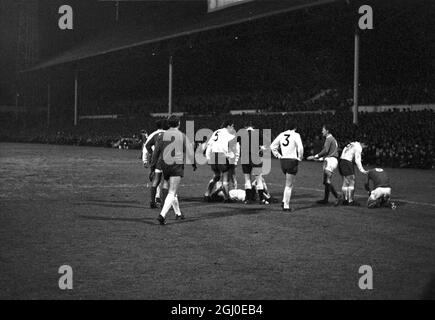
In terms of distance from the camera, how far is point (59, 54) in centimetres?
6247

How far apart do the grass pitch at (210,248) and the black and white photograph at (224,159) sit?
4 centimetres

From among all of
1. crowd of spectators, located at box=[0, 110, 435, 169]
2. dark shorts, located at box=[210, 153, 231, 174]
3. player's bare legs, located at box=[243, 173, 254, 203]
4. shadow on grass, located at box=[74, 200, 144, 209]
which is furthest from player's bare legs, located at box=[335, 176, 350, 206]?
shadow on grass, located at box=[74, 200, 144, 209]

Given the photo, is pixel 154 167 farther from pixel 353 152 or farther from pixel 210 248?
pixel 353 152

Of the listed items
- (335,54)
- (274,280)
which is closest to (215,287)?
(274,280)

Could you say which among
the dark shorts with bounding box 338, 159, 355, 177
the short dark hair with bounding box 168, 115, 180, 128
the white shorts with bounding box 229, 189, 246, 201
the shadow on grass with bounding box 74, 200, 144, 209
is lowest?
the shadow on grass with bounding box 74, 200, 144, 209

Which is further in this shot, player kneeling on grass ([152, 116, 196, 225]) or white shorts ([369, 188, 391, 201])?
white shorts ([369, 188, 391, 201])

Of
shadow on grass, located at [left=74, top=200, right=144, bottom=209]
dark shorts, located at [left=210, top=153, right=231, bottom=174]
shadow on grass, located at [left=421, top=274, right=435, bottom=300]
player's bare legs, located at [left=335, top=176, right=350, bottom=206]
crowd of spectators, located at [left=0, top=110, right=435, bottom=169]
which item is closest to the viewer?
shadow on grass, located at [left=421, top=274, right=435, bottom=300]

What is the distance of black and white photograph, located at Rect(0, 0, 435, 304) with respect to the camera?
6445mm

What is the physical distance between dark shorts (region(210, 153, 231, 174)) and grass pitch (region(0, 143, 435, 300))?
2.77ft

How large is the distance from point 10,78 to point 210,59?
26047mm

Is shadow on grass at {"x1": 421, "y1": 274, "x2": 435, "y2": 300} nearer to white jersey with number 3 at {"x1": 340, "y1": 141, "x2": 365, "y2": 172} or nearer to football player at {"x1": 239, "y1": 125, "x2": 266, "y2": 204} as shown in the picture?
white jersey with number 3 at {"x1": 340, "y1": 141, "x2": 365, "y2": 172}

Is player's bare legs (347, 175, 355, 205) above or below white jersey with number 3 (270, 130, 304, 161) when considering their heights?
below

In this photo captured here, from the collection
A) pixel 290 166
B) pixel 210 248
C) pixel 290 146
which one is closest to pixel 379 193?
pixel 290 166

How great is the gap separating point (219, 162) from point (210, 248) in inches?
207
